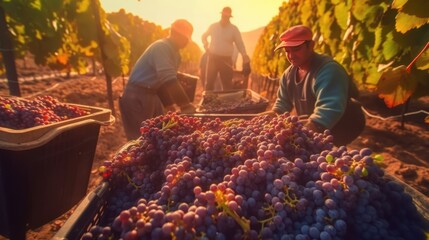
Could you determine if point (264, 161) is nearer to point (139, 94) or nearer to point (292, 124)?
point (292, 124)

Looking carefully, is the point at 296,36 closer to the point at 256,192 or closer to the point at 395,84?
the point at 395,84

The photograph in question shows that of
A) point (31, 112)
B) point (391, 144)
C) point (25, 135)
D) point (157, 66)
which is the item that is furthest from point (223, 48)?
point (25, 135)

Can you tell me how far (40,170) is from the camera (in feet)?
6.44

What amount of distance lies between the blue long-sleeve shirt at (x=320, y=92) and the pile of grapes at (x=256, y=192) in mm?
1062

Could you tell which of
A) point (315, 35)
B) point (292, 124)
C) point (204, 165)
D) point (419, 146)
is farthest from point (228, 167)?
point (315, 35)

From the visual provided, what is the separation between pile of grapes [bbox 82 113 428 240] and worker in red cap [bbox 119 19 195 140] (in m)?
2.52

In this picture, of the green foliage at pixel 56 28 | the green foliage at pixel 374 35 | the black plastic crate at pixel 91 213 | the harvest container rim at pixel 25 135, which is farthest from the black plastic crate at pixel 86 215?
the green foliage at pixel 56 28

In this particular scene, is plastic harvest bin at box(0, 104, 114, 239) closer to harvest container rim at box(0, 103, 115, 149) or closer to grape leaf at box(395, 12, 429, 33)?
harvest container rim at box(0, 103, 115, 149)

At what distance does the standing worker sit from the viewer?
7.49 metres

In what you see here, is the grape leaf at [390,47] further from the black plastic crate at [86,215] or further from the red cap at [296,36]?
the black plastic crate at [86,215]

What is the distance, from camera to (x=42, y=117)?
2.18m

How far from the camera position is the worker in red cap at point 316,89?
251cm

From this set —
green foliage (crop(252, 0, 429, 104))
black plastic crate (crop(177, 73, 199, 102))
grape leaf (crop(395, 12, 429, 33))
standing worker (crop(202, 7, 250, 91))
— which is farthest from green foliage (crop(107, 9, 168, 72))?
grape leaf (crop(395, 12, 429, 33))

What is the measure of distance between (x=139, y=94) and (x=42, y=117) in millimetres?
2003
